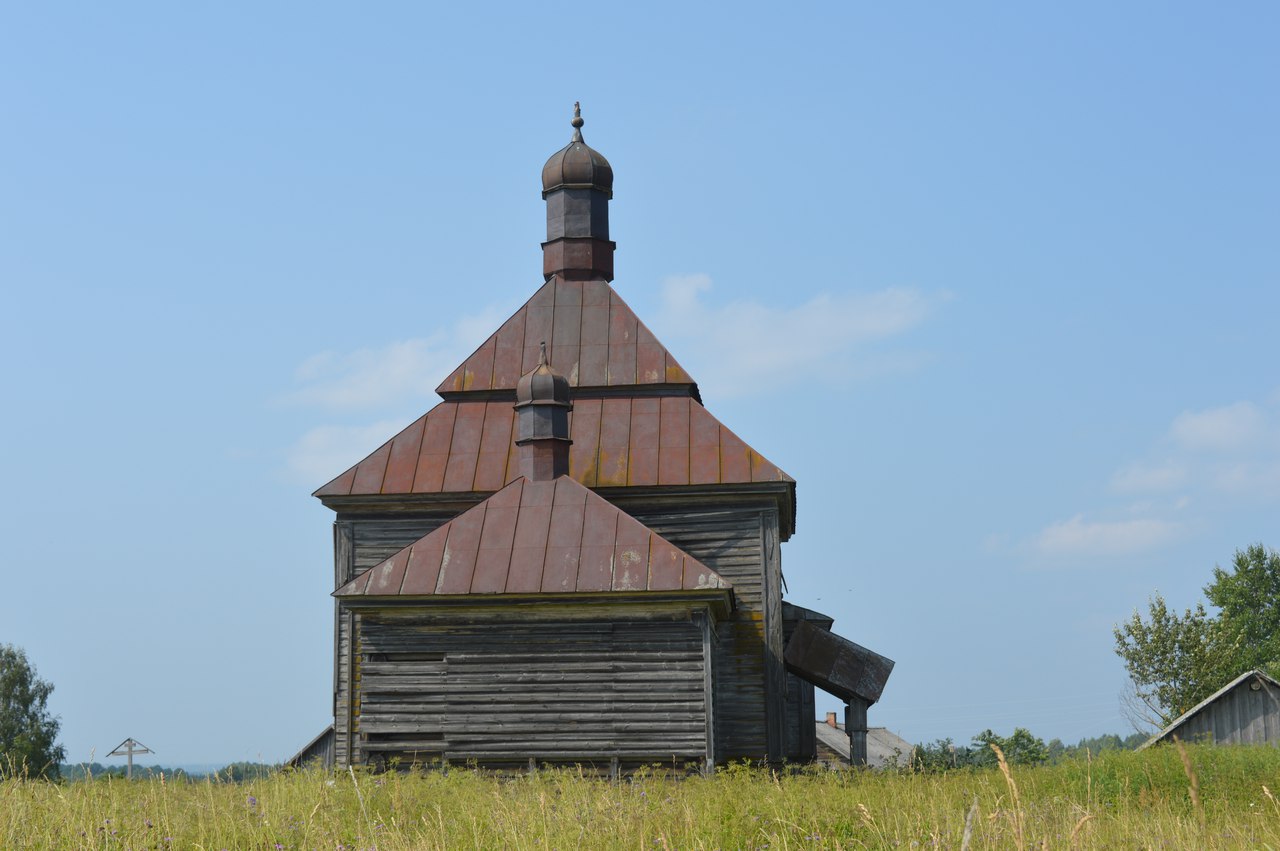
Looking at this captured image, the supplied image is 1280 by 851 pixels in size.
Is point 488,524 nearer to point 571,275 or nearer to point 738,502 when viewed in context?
point 738,502

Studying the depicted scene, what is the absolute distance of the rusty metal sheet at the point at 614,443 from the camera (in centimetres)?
2111

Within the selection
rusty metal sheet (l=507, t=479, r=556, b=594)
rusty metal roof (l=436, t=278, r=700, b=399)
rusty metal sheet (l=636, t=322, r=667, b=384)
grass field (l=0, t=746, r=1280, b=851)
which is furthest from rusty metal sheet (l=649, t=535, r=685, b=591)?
grass field (l=0, t=746, r=1280, b=851)

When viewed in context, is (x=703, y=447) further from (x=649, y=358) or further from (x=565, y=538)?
(x=565, y=538)

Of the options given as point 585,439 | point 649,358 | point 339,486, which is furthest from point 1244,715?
point 339,486

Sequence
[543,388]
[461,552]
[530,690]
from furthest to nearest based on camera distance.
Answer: [543,388] < [461,552] < [530,690]

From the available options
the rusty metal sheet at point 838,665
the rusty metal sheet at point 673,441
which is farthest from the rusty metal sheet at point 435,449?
the rusty metal sheet at point 838,665

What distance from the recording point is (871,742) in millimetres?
54875

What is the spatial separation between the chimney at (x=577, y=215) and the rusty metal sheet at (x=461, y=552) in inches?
254

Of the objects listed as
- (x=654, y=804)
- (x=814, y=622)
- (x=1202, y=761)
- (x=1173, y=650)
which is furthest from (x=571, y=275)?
(x=1173, y=650)

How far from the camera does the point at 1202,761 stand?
1509 cm

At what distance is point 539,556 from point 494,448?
3.79 metres

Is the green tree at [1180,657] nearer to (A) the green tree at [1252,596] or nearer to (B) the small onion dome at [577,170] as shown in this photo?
(A) the green tree at [1252,596]

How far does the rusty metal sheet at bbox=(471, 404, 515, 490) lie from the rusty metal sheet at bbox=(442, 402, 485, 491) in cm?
7

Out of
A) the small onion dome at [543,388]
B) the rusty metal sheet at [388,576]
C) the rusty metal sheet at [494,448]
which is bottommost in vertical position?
the rusty metal sheet at [388,576]
